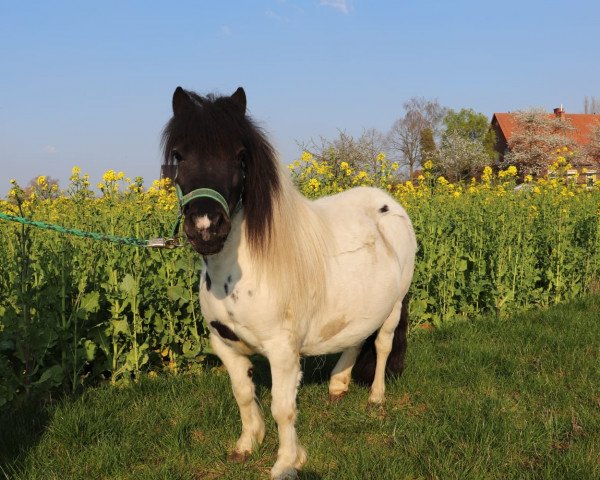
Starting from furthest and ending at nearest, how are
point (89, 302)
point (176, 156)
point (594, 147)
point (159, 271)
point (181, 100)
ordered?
point (594, 147)
point (159, 271)
point (89, 302)
point (181, 100)
point (176, 156)

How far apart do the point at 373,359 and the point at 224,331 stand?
2.21 metres

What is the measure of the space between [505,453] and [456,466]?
420 millimetres

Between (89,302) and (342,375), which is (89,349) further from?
(342,375)

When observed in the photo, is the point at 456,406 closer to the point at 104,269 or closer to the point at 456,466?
the point at 456,466

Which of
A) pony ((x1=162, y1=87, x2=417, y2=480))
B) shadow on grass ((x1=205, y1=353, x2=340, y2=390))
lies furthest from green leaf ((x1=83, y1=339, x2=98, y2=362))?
pony ((x1=162, y1=87, x2=417, y2=480))

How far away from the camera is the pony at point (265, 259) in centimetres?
279

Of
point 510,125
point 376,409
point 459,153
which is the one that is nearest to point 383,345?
point 376,409

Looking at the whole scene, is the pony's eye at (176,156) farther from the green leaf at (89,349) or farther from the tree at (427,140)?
the tree at (427,140)

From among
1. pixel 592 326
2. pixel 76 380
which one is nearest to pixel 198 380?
pixel 76 380

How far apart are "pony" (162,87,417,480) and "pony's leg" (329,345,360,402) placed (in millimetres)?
782

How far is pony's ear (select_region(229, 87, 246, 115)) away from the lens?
308cm

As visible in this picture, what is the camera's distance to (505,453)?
3.65m

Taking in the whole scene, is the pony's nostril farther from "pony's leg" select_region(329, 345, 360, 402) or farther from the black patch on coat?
"pony's leg" select_region(329, 345, 360, 402)

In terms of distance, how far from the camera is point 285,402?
340cm
